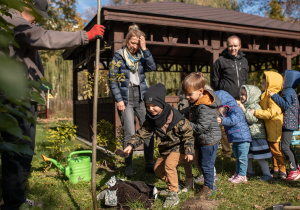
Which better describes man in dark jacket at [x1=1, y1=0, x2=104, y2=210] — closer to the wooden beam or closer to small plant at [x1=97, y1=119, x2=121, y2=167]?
small plant at [x1=97, y1=119, x2=121, y2=167]

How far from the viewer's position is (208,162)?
3.17m

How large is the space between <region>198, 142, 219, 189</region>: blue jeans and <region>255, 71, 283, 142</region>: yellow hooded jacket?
3.30 feet

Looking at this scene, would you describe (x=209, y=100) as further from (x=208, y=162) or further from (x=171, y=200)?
(x=171, y=200)

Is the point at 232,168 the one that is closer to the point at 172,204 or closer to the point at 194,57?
the point at 172,204

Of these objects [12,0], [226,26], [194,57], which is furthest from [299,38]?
[12,0]

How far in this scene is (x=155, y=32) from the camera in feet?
22.4

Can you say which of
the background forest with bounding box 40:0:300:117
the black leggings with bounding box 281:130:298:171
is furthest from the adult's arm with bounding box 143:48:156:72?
the background forest with bounding box 40:0:300:117

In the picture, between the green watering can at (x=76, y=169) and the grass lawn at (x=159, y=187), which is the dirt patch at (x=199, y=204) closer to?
the grass lawn at (x=159, y=187)

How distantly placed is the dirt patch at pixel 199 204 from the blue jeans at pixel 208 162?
263 mm

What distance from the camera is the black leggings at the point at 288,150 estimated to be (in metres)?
3.76

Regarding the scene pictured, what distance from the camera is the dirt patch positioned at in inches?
105

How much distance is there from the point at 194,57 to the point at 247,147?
28.7 ft

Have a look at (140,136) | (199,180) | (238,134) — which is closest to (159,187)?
(199,180)

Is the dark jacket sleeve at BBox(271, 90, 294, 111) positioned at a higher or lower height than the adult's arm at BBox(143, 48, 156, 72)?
lower
